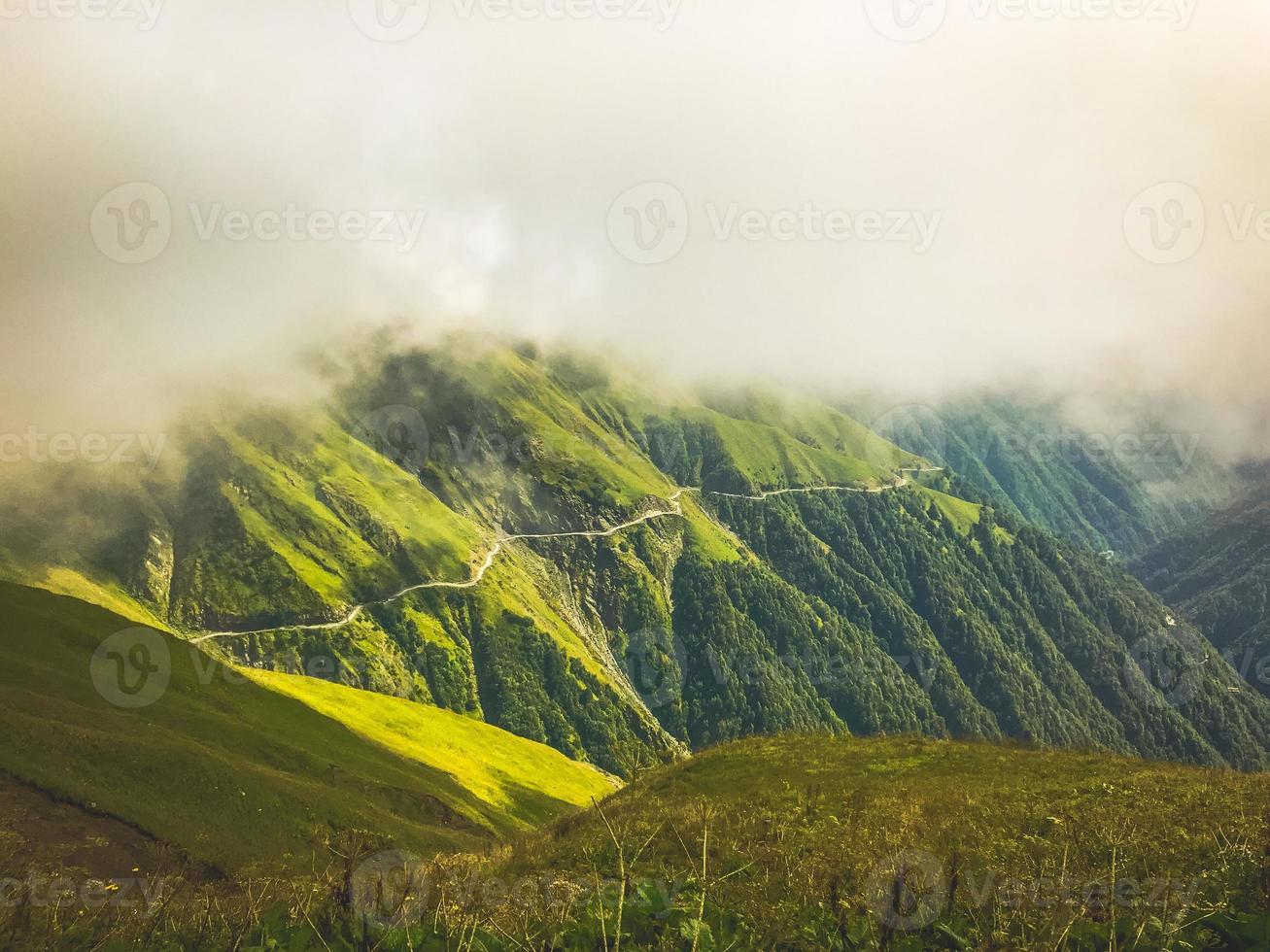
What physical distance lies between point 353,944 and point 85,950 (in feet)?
7.19

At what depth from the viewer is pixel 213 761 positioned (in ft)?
220

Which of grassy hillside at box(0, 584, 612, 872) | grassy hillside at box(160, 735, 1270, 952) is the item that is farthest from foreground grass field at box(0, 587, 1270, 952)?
grassy hillside at box(0, 584, 612, 872)

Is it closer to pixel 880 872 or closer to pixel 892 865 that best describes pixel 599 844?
pixel 892 865

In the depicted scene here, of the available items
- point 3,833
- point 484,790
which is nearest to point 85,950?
point 3,833

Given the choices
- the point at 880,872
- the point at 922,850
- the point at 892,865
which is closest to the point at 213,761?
the point at 922,850

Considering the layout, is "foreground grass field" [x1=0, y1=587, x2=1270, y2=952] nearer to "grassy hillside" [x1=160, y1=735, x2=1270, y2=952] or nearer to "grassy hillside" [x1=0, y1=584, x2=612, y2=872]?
"grassy hillside" [x1=160, y1=735, x2=1270, y2=952]

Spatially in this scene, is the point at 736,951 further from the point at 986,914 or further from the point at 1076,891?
the point at 1076,891

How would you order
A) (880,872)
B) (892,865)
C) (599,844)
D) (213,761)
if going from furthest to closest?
(213,761), (599,844), (892,865), (880,872)

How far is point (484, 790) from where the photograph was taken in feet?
433

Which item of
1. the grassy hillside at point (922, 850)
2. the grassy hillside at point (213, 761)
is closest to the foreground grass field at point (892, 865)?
the grassy hillside at point (922, 850)

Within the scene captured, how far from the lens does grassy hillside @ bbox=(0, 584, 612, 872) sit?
2243 inches

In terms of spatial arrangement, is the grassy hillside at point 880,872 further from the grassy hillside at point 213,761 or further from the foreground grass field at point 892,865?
the grassy hillside at point 213,761

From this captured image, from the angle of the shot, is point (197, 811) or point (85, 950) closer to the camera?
point (85, 950)

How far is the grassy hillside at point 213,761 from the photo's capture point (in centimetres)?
5697
